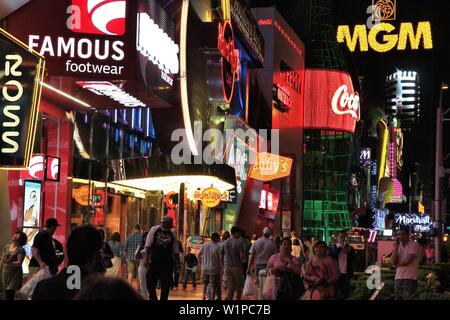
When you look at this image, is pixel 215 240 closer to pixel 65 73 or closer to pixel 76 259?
pixel 65 73

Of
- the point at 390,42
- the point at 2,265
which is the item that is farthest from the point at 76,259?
the point at 390,42

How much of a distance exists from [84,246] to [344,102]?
56036 mm

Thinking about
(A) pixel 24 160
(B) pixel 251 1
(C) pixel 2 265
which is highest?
(B) pixel 251 1

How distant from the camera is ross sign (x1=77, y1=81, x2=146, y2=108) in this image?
17.8 meters

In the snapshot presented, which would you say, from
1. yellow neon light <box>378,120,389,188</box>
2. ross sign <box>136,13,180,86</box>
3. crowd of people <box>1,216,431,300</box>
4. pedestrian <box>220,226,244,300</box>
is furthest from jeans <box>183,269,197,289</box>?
yellow neon light <box>378,120,389,188</box>

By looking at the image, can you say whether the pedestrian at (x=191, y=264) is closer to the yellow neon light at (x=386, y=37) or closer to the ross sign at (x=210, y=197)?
the ross sign at (x=210, y=197)

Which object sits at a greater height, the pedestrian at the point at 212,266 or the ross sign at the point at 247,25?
the ross sign at the point at 247,25

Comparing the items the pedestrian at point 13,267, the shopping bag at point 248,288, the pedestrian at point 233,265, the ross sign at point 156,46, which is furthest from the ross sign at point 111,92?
the shopping bag at point 248,288

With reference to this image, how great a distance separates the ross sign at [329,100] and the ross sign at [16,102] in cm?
4346

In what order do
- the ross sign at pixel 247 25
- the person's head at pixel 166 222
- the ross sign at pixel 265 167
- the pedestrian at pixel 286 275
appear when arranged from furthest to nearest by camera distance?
the ross sign at pixel 265 167
the ross sign at pixel 247 25
the person's head at pixel 166 222
the pedestrian at pixel 286 275

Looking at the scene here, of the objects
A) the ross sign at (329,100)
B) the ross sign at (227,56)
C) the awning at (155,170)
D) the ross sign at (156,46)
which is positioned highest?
the ross sign at (329,100)

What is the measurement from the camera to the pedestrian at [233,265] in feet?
59.3

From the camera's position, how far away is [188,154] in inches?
1077
